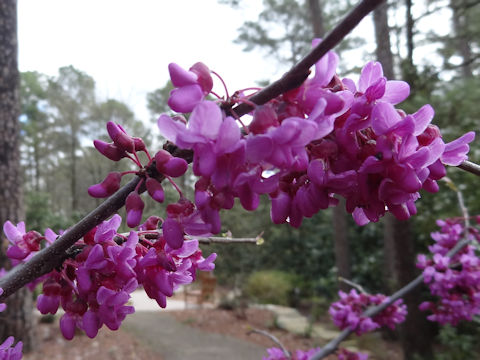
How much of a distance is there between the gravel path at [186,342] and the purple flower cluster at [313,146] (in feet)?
20.7

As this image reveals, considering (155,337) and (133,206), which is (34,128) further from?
(133,206)

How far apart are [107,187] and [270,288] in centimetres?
948

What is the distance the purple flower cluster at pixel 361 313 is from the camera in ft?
7.93

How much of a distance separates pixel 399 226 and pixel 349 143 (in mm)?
5394

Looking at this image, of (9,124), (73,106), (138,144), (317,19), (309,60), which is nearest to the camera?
(309,60)

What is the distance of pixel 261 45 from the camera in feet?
47.0

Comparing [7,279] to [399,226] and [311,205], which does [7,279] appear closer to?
[311,205]

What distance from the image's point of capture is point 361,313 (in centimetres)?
253

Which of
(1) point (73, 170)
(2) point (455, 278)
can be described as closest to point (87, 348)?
(1) point (73, 170)

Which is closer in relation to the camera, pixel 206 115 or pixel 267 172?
pixel 206 115

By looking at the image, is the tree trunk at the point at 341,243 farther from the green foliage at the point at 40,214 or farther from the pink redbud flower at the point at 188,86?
the pink redbud flower at the point at 188,86

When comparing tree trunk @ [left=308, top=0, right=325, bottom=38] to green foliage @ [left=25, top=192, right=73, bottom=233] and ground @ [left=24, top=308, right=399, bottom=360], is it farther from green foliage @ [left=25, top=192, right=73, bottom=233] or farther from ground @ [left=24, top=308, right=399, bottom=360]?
green foliage @ [left=25, top=192, right=73, bottom=233]

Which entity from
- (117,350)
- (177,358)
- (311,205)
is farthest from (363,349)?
(311,205)

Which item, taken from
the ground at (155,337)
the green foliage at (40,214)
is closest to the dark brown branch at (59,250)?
the ground at (155,337)
